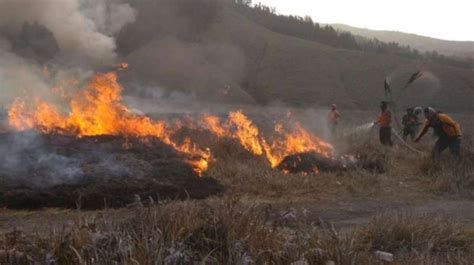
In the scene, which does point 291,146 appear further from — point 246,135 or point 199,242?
point 199,242

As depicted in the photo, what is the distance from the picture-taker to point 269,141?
15.7 meters

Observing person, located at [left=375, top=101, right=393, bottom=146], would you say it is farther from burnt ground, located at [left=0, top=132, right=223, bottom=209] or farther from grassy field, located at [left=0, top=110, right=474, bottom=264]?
burnt ground, located at [left=0, top=132, right=223, bottom=209]

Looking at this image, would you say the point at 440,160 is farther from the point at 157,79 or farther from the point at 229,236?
the point at 157,79

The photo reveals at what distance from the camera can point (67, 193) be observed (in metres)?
9.55

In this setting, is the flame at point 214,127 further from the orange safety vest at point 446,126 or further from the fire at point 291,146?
the orange safety vest at point 446,126

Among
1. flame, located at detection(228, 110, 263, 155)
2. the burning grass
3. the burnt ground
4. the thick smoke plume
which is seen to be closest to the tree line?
the thick smoke plume

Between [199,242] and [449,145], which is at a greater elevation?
[449,145]

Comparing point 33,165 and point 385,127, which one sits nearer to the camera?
point 33,165

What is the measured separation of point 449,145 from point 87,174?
850 cm

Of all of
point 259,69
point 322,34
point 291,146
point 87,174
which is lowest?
point 87,174

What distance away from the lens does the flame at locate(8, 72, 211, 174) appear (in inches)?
480

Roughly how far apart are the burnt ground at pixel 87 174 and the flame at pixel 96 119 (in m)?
0.78

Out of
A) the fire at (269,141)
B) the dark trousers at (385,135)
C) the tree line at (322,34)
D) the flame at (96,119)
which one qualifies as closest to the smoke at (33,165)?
the flame at (96,119)

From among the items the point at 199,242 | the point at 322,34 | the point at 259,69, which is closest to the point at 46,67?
the point at 199,242
